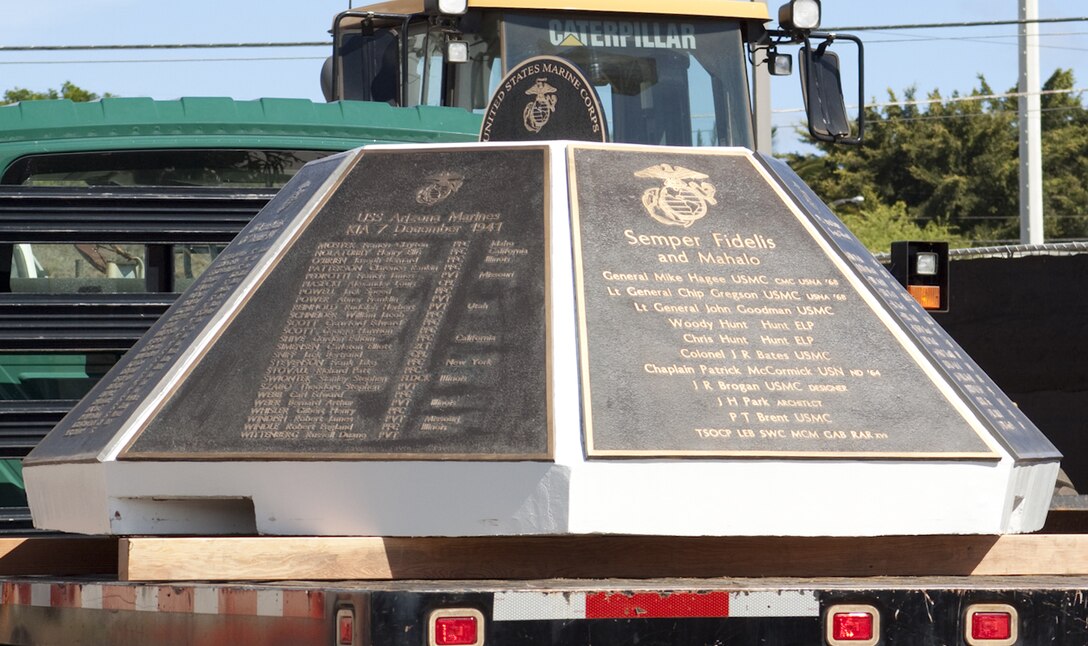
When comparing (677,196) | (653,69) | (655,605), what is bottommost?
(655,605)

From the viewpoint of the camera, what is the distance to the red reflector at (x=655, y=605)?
14.2 ft

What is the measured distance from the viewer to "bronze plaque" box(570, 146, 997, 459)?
16.1 feet

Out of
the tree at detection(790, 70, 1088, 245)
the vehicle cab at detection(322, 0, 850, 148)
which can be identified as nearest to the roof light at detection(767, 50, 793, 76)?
the vehicle cab at detection(322, 0, 850, 148)

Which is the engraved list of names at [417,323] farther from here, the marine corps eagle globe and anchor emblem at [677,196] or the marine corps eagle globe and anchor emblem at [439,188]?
the marine corps eagle globe and anchor emblem at [677,196]

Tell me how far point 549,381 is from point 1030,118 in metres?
25.7

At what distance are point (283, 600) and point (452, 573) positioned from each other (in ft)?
2.27

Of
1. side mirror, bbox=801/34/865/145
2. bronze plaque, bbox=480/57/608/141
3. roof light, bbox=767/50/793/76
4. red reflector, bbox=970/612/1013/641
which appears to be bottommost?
red reflector, bbox=970/612/1013/641

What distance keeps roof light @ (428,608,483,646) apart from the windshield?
18.9 feet

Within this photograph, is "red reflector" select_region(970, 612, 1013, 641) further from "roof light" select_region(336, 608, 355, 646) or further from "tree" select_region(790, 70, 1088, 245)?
"tree" select_region(790, 70, 1088, 245)

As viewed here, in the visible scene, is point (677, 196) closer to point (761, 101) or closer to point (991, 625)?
point (991, 625)

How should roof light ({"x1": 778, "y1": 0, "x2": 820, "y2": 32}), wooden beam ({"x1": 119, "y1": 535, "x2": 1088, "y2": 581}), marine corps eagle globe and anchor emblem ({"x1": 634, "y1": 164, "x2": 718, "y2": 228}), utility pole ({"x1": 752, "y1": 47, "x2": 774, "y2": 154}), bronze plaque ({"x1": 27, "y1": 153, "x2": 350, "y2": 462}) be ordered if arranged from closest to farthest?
wooden beam ({"x1": 119, "y1": 535, "x2": 1088, "y2": 581}) < bronze plaque ({"x1": 27, "y1": 153, "x2": 350, "y2": 462}) < marine corps eagle globe and anchor emblem ({"x1": 634, "y1": 164, "x2": 718, "y2": 228}) < roof light ({"x1": 778, "y1": 0, "x2": 820, "y2": 32}) < utility pole ({"x1": 752, "y1": 47, "x2": 774, "y2": 154})

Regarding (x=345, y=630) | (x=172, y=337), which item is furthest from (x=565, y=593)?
(x=172, y=337)

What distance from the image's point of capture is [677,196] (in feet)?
18.2

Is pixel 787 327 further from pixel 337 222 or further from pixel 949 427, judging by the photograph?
pixel 337 222
